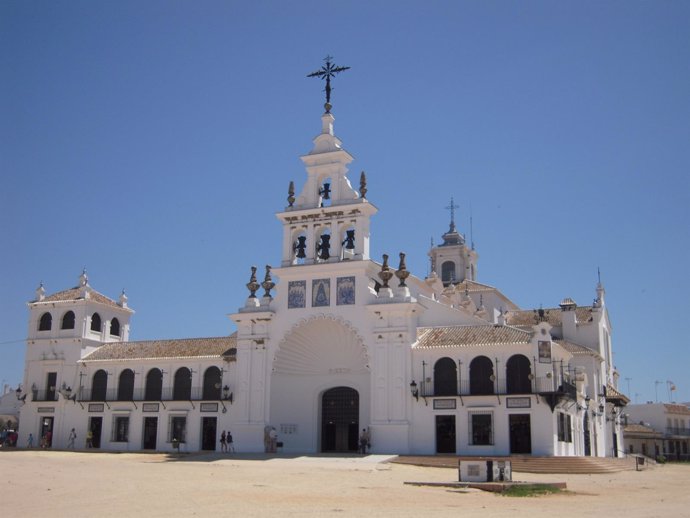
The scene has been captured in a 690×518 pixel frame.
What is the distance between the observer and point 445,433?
124 feet

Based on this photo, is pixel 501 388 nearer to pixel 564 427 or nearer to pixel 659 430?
pixel 564 427

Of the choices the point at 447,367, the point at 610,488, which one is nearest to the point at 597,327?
the point at 447,367

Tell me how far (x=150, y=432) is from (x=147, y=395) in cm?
214

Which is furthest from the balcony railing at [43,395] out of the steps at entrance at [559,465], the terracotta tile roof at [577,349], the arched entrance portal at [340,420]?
the terracotta tile roof at [577,349]

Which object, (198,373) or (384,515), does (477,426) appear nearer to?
(198,373)

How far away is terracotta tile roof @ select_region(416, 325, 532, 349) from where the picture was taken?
3775 centimetres

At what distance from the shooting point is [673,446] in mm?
74250

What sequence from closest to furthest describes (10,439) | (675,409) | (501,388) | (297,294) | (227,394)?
(501,388) < (297,294) < (227,394) < (10,439) < (675,409)

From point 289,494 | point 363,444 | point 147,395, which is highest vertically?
point 147,395

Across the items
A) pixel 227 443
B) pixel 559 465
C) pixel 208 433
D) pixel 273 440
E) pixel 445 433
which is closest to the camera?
pixel 559 465

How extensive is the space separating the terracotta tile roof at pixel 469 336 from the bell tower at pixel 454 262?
2582 centimetres

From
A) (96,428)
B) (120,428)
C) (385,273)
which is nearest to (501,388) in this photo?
(385,273)

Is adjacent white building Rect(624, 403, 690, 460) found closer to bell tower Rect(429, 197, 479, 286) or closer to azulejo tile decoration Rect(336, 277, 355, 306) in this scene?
bell tower Rect(429, 197, 479, 286)

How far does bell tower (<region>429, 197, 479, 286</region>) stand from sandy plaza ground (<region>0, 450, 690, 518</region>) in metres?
36.4
